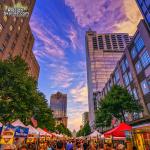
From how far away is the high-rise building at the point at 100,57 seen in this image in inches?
4973

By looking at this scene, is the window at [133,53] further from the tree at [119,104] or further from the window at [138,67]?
the tree at [119,104]

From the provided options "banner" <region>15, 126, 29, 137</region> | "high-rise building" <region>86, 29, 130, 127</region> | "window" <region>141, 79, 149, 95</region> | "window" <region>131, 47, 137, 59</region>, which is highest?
"high-rise building" <region>86, 29, 130, 127</region>

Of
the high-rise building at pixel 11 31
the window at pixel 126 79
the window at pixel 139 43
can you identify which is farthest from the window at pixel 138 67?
the high-rise building at pixel 11 31

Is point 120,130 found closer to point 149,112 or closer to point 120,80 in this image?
point 149,112

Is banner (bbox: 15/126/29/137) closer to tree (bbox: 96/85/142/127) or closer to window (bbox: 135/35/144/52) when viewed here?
tree (bbox: 96/85/142/127)

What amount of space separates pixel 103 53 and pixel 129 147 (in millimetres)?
127365

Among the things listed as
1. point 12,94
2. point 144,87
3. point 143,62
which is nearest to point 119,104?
point 144,87

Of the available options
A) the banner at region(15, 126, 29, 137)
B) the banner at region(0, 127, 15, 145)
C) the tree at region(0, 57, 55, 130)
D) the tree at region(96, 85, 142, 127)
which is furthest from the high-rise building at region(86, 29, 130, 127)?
the banner at region(0, 127, 15, 145)

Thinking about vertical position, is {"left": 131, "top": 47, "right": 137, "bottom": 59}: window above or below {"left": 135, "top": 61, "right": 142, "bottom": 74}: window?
above

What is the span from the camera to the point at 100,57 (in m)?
136

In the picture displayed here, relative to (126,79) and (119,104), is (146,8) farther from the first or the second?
(119,104)

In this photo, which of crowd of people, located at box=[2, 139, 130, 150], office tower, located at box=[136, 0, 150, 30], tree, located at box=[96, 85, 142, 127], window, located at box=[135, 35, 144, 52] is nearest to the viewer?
crowd of people, located at box=[2, 139, 130, 150]

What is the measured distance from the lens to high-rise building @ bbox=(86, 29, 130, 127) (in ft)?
414

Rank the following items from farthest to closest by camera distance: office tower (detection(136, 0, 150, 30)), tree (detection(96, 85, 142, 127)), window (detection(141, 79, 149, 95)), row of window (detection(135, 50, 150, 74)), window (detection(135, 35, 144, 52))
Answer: window (detection(135, 35, 144, 52)), office tower (detection(136, 0, 150, 30)), window (detection(141, 79, 149, 95)), tree (detection(96, 85, 142, 127)), row of window (detection(135, 50, 150, 74))
